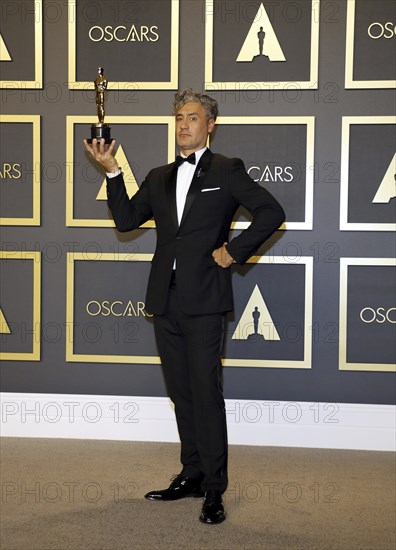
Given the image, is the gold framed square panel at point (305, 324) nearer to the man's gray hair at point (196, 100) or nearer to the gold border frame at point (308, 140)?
the gold border frame at point (308, 140)

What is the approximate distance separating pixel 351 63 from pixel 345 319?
4.17 ft

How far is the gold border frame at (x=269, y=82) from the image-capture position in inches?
143

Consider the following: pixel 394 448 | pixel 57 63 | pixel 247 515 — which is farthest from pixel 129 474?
pixel 57 63

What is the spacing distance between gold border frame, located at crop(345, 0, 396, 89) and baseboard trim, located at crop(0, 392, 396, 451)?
160 cm

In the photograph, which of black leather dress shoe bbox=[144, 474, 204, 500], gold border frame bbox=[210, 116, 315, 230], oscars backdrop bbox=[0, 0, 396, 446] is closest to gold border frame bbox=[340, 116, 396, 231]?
oscars backdrop bbox=[0, 0, 396, 446]

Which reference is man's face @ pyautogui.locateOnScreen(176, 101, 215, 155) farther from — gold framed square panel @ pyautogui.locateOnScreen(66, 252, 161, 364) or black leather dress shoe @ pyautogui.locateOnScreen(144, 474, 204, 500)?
black leather dress shoe @ pyautogui.locateOnScreen(144, 474, 204, 500)

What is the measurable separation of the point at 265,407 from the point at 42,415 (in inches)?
45.7

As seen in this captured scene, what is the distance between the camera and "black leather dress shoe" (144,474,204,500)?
2906 mm

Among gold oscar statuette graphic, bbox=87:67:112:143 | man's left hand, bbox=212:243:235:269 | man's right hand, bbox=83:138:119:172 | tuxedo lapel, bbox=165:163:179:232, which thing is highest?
gold oscar statuette graphic, bbox=87:67:112:143

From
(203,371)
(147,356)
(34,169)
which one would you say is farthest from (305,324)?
(34,169)

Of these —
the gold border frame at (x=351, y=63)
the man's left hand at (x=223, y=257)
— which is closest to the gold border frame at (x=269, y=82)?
the gold border frame at (x=351, y=63)

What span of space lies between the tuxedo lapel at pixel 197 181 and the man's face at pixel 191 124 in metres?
0.07

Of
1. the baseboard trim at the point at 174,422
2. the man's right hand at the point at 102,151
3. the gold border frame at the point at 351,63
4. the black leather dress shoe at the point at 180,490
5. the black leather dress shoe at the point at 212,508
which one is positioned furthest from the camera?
the baseboard trim at the point at 174,422

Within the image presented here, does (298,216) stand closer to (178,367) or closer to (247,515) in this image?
(178,367)
